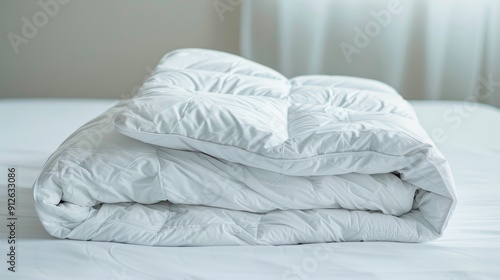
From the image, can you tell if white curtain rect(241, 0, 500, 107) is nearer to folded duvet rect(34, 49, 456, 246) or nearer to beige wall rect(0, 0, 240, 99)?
beige wall rect(0, 0, 240, 99)

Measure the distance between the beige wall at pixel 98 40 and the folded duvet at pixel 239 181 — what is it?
187 cm

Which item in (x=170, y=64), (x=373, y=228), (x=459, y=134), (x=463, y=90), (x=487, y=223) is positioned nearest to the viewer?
(x=373, y=228)

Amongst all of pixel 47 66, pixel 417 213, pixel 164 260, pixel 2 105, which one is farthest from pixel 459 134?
pixel 47 66

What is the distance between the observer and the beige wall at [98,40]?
9.98 ft

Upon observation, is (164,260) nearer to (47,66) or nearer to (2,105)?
(2,105)

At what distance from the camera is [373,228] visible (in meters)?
1.18

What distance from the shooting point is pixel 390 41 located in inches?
114

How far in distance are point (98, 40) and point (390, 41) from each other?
1.34 m

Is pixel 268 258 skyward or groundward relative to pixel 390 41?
skyward

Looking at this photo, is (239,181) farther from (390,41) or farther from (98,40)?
(98,40)

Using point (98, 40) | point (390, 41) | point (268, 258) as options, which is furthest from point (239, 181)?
point (98, 40)

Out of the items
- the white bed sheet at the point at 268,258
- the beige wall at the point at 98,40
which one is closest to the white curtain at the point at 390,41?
the beige wall at the point at 98,40

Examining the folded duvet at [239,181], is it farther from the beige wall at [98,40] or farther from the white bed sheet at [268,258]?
the beige wall at [98,40]

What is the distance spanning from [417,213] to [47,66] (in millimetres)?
2341
